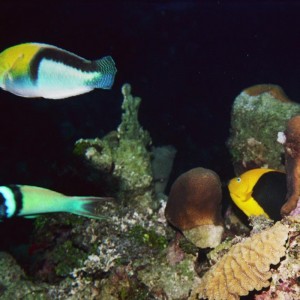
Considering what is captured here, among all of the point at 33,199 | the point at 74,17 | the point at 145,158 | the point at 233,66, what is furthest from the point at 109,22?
the point at 33,199

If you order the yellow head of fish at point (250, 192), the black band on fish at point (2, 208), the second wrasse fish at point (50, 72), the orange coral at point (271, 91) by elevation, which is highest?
the second wrasse fish at point (50, 72)

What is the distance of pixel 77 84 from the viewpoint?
6.11 ft

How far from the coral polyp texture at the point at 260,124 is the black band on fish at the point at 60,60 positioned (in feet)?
12.6

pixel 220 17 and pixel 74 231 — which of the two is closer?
pixel 74 231

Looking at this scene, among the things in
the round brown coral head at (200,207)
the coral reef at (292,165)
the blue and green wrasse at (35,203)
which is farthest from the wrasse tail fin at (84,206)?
the coral reef at (292,165)

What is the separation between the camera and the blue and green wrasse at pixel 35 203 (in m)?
2.08

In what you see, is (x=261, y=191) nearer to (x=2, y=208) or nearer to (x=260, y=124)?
(x=260, y=124)

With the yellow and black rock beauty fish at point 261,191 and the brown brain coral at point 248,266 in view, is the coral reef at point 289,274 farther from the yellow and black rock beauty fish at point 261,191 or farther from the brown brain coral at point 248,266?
the yellow and black rock beauty fish at point 261,191

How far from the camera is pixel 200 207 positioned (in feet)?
13.3

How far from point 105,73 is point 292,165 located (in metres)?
2.57

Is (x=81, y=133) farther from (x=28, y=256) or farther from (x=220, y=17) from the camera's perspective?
(x=220, y=17)

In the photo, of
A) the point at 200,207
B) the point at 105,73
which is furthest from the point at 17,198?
the point at 200,207

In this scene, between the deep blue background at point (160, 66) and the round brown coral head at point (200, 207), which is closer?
the round brown coral head at point (200, 207)

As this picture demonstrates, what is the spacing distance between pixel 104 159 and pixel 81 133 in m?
7.57
